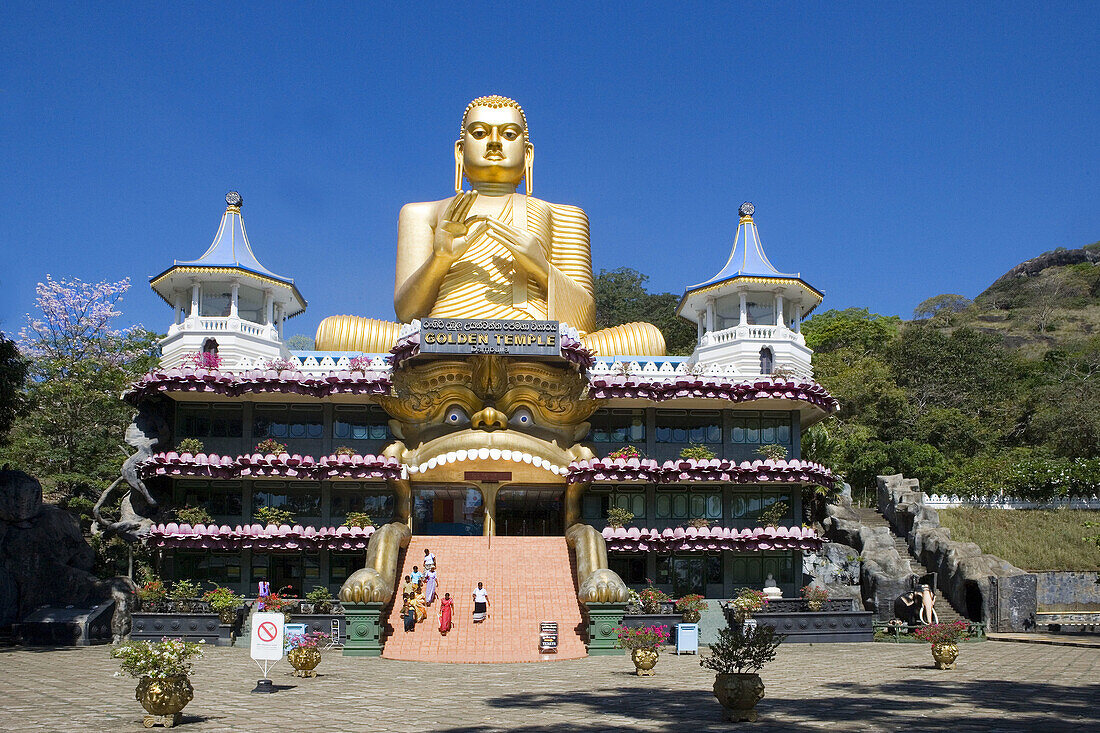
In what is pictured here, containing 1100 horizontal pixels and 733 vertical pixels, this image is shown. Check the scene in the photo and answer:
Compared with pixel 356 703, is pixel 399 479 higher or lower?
higher

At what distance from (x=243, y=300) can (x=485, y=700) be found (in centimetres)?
2601

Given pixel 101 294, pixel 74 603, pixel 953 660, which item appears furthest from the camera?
pixel 101 294

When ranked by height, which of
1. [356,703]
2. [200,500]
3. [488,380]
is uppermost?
[488,380]

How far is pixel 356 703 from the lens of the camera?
15977 millimetres

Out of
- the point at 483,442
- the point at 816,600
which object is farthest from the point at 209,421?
the point at 816,600

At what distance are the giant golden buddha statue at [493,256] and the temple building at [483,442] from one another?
0.34 feet

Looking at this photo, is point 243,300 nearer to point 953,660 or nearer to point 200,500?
point 200,500

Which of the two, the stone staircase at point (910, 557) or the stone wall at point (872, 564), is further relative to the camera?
the stone wall at point (872, 564)

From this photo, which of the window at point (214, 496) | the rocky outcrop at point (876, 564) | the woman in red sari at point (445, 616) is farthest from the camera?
the window at point (214, 496)

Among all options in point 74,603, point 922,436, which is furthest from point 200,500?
point 922,436

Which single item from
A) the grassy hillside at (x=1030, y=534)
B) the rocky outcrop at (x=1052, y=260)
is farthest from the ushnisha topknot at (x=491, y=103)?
the rocky outcrop at (x=1052, y=260)

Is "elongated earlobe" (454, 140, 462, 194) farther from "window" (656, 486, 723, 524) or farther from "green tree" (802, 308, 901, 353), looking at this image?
"green tree" (802, 308, 901, 353)

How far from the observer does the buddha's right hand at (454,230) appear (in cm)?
3350

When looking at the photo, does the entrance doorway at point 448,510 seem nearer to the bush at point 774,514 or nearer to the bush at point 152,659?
the bush at point 774,514
